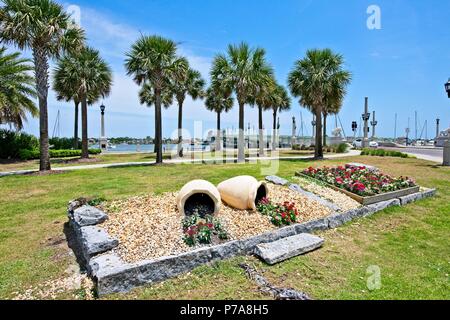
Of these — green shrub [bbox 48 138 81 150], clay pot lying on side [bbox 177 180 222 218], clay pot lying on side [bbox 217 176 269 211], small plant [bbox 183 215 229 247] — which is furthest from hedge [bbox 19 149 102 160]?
small plant [bbox 183 215 229 247]

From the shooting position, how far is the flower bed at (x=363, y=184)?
302 inches

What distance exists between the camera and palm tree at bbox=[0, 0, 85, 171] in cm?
1143

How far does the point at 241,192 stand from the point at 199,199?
0.93m

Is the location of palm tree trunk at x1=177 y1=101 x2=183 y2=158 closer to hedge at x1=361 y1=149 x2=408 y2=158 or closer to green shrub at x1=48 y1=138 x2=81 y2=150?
green shrub at x1=48 y1=138 x2=81 y2=150

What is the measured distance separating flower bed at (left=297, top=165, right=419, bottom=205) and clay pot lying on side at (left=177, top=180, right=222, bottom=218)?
13.9ft

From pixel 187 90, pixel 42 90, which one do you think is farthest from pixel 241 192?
pixel 187 90

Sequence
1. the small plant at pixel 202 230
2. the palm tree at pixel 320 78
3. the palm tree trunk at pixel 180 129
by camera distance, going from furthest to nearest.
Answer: the palm tree trunk at pixel 180 129 < the palm tree at pixel 320 78 < the small plant at pixel 202 230

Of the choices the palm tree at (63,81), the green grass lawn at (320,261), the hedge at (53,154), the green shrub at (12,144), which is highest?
the palm tree at (63,81)

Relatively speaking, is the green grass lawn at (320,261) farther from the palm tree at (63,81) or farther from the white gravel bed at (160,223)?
the palm tree at (63,81)

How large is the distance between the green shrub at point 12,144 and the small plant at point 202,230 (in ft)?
64.6

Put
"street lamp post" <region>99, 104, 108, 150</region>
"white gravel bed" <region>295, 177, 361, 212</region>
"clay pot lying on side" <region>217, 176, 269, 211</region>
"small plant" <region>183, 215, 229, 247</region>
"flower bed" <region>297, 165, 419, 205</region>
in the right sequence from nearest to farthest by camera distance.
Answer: "small plant" <region>183, 215, 229, 247</region>, "clay pot lying on side" <region>217, 176, 269, 211</region>, "white gravel bed" <region>295, 177, 361, 212</region>, "flower bed" <region>297, 165, 419, 205</region>, "street lamp post" <region>99, 104, 108, 150</region>

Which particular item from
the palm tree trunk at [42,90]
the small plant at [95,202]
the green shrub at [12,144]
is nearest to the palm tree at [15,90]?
the green shrub at [12,144]

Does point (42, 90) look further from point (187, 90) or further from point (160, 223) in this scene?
point (187, 90)
